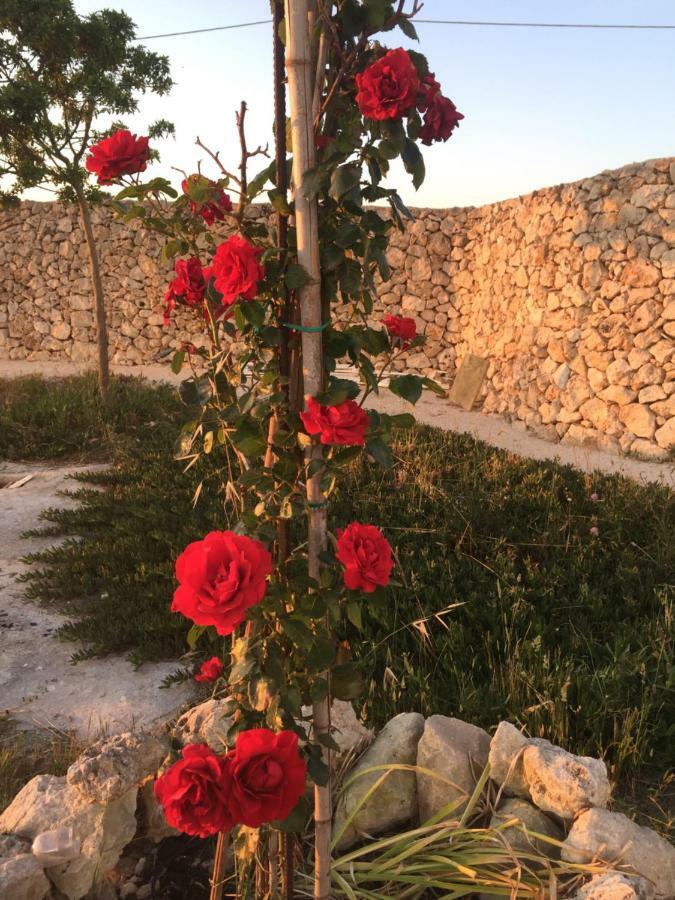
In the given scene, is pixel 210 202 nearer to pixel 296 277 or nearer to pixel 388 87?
pixel 296 277

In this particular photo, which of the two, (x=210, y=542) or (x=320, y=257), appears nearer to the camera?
(x=210, y=542)

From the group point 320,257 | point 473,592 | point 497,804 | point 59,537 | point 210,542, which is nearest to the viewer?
point 210,542

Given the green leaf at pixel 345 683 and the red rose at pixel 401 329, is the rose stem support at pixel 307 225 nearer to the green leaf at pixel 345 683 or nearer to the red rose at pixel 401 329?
the green leaf at pixel 345 683

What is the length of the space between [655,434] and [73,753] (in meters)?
7.19

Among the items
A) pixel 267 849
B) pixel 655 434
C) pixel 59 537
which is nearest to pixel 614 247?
pixel 655 434

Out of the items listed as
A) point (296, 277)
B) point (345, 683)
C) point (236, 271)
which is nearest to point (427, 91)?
point (296, 277)

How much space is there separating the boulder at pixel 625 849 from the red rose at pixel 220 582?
141 centimetres

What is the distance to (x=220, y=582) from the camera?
1367 millimetres

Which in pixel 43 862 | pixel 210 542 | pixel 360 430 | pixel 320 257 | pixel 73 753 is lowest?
pixel 73 753

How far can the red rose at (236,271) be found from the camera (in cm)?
157

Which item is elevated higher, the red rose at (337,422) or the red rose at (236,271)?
the red rose at (236,271)

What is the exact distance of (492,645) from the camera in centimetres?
369

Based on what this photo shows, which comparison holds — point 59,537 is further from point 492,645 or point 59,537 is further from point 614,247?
point 614,247

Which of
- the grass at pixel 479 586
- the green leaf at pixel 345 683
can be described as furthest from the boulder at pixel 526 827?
the green leaf at pixel 345 683
